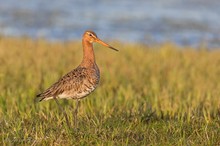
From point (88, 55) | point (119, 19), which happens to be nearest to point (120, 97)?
point (88, 55)

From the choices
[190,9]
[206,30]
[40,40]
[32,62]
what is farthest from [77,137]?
[190,9]

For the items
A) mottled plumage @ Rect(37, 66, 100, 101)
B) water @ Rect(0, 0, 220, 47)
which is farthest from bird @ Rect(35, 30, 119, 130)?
water @ Rect(0, 0, 220, 47)

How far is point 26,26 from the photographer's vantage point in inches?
688

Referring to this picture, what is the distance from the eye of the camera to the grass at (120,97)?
6.25 m

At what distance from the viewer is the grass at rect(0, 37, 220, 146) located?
6.25 metres

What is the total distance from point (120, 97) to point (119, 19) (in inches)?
387

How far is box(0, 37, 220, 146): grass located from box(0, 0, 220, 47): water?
2485 mm

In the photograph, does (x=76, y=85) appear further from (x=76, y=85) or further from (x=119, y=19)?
(x=119, y=19)

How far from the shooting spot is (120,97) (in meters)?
8.91

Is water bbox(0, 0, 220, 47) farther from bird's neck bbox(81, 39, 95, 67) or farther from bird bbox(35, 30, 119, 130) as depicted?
bird bbox(35, 30, 119, 130)

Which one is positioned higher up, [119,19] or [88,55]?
[119,19]

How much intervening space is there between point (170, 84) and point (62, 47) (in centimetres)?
339

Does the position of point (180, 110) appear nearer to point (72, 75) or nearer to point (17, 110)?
point (72, 75)

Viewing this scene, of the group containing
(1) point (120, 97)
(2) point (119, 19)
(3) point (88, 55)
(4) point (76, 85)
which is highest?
Answer: (2) point (119, 19)
